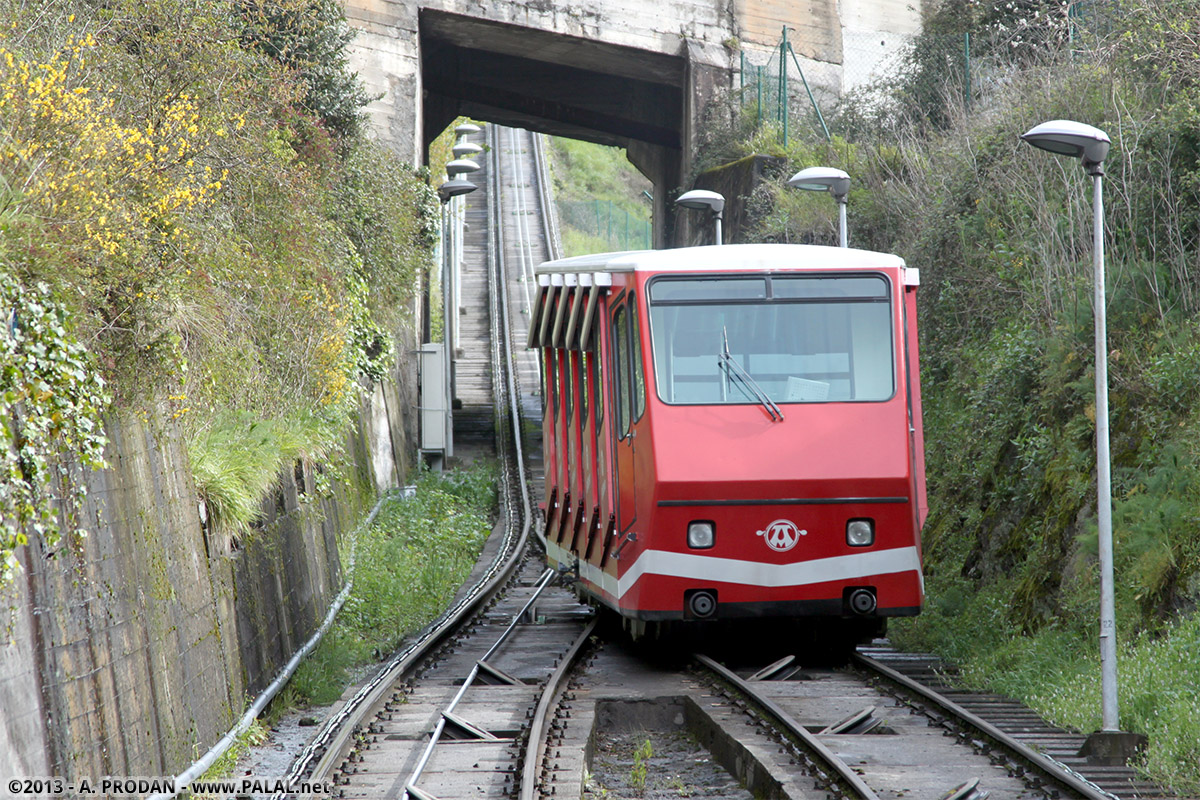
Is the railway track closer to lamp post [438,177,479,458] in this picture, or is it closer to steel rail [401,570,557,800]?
steel rail [401,570,557,800]

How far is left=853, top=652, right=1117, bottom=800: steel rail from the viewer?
25.2 feet

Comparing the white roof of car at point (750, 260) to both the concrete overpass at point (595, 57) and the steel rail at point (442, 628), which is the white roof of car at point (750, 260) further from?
the concrete overpass at point (595, 57)

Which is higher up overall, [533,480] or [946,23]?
[946,23]

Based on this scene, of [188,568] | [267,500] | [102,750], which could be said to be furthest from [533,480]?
[102,750]

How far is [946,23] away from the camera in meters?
27.9

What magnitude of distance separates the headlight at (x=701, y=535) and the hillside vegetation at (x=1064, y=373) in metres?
2.69

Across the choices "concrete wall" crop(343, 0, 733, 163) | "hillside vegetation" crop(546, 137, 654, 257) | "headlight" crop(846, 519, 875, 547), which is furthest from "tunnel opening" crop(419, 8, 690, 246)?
"hillside vegetation" crop(546, 137, 654, 257)

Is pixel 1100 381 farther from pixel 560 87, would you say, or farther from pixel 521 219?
pixel 521 219

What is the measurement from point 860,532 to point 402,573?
9788 mm

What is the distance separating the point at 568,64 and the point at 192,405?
78.2ft

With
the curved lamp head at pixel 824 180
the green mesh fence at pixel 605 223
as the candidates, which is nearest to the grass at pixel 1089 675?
the curved lamp head at pixel 824 180

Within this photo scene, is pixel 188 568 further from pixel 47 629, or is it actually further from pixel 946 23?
pixel 946 23

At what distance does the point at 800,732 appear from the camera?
30.2ft

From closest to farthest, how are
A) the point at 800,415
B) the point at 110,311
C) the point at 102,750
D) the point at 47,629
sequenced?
the point at 47,629, the point at 102,750, the point at 110,311, the point at 800,415
